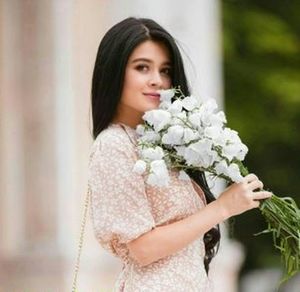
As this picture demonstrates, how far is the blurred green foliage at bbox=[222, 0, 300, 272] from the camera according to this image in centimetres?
1177

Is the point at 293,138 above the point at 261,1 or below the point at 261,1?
below

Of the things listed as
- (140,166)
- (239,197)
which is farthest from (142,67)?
(239,197)

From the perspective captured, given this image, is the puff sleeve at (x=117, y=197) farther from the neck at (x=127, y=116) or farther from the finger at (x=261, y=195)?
the finger at (x=261, y=195)

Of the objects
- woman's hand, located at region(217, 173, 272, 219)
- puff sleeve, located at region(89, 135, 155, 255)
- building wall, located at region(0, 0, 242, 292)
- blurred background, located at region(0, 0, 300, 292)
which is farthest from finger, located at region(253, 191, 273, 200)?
building wall, located at region(0, 0, 242, 292)

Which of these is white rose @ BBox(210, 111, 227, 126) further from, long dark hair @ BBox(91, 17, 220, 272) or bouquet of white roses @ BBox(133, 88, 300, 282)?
long dark hair @ BBox(91, 17, 220, 272)

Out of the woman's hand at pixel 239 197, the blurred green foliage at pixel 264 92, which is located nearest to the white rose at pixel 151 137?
the woman's hand at pixel 239 197

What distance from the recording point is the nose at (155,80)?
Answer: 3820 millimetres

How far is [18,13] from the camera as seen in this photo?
29.5 ft

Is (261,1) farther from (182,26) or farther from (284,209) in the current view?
(284,209)

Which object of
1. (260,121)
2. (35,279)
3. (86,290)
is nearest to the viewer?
(86,290)

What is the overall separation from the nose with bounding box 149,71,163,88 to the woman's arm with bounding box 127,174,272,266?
0.33m

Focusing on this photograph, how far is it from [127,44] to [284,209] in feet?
1.92

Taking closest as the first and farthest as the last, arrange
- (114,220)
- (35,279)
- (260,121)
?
(114,220), (35,279), (260,121)

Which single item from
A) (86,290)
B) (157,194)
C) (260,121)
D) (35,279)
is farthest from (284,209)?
(260,121)
